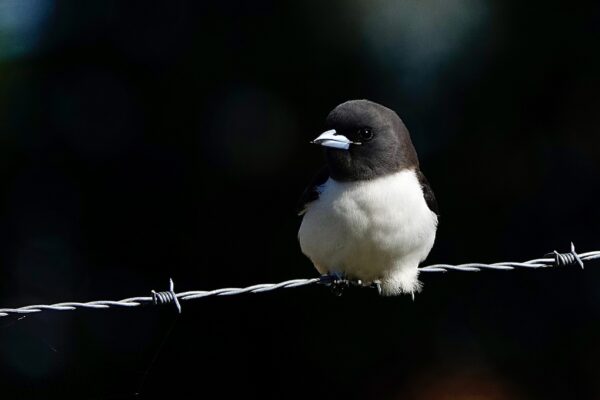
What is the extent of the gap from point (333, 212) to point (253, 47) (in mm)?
2667

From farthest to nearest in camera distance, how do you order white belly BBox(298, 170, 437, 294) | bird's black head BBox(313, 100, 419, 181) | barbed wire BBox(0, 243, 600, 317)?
bird's black head BBox(313, 100, 419, 181)
white belly BBox(298, 170, 437, 294)
barbed wire BBox(0, 243, 600, 317)

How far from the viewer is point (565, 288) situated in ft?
24.4

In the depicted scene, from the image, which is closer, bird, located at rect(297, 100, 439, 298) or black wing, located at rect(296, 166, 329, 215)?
bird, located at rect(297, 100, 439, 298)

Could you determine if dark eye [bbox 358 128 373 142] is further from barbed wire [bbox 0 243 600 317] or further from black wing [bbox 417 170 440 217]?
barbed wire [bbox 0 243 600 317]

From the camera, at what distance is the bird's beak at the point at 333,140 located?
5.01 m

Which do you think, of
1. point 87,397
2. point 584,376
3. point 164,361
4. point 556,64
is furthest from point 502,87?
point 87,397

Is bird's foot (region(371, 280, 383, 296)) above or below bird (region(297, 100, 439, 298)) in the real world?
below

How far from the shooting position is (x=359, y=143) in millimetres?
5102

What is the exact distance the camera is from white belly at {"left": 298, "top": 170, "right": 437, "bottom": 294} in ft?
16.2

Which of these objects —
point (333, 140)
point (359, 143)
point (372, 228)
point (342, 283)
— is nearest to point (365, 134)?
point (359, 143)

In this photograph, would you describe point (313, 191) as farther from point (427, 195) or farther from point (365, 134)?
point (427, 195)

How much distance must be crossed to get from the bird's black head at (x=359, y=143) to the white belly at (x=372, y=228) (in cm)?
5

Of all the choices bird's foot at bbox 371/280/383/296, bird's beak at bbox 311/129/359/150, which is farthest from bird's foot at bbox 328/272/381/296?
bird's beak at bbox 311/129/359/150

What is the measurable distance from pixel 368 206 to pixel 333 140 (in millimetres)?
344
